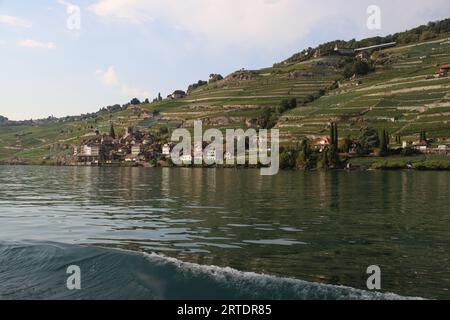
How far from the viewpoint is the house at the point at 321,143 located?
470ft

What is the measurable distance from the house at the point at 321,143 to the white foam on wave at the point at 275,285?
414ft

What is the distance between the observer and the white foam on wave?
15578 mm

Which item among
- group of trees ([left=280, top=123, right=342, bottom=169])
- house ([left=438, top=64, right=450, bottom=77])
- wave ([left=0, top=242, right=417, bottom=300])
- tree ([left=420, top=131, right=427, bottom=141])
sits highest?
house ([left=438, top=64, right=450, bottom=77])

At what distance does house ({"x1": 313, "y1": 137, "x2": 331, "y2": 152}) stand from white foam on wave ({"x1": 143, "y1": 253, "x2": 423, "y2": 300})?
126157 mm

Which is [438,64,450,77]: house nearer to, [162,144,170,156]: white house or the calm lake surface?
[162,144,170,156]: white house

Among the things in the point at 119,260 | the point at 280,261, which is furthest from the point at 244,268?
the point at 119,260

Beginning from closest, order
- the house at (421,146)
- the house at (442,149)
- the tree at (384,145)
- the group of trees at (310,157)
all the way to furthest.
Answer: the house at (442,149) < the group of trees at (310,157) < the house at (421,146) < the tree at (384,145)

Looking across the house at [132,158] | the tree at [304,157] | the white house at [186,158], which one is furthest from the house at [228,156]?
the house at [132,158]

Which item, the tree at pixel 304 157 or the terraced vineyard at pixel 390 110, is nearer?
the tree at pixel 304 157

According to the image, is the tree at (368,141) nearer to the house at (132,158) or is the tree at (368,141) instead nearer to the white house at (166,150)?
the white house at (166,150)

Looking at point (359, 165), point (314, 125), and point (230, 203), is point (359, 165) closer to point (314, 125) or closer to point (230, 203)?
point (314, 125)

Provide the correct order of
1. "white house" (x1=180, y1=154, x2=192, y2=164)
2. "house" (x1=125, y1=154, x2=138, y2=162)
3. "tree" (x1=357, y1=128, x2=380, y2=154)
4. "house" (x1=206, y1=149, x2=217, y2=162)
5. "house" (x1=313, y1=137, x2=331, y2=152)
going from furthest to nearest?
"house" (x1=125, y1=154, x2=138, y2=162) → "white house" (x1=180, y1=154, x2=192, y2=164) → "house" (x1=206, y1=149, x2=217, y2=162) → "house" (x1=313, y1=137, x2=331, y2=152) → "tree" (x1=357, y1=128, x2=380, y2=154)

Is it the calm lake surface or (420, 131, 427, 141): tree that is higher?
(420, 131, 427, 141): tree

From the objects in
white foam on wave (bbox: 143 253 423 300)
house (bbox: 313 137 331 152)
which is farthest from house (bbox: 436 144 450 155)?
white foam on wave (bbox: 143 253 423 300)
